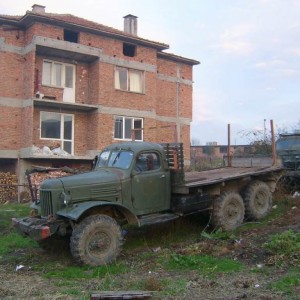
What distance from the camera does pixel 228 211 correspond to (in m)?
11.2

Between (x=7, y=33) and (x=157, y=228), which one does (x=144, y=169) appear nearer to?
(x=157, y=228)

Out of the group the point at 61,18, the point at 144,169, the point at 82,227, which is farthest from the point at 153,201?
the point at 61,18

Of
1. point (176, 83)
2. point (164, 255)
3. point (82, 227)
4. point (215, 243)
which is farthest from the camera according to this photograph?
point (176, 83)

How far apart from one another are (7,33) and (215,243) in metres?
16.5

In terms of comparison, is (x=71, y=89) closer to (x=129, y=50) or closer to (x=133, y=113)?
(x=133, y=113)

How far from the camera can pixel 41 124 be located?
2183 cm

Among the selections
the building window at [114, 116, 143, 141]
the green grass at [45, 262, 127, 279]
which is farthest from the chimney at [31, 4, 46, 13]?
the green grass at [45, 262, 127, 279]

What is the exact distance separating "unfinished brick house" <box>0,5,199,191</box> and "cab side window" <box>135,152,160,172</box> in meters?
8.94

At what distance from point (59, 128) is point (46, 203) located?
1422 centimetres

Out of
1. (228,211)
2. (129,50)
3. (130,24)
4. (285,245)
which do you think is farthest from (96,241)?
(130,24)

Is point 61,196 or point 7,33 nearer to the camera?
point 61,196

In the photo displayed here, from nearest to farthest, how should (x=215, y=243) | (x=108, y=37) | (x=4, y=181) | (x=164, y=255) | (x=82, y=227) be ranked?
(x=82, y=227)
(x=164, y=255)
(x=215, y=243)
(x=4, y=181)
(x=108, y=37)

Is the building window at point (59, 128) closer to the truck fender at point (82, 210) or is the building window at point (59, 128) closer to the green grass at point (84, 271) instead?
the truck fender at point (82, 210)

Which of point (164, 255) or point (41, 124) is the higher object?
point (41, 124)
